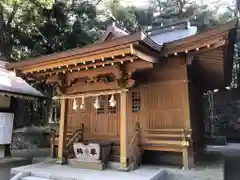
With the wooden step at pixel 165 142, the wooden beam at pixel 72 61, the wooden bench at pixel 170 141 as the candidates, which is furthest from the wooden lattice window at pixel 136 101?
the wooden beam at pixel 72 61

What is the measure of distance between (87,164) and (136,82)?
9.45 feet

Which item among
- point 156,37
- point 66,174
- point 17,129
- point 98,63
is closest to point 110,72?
point 98,63

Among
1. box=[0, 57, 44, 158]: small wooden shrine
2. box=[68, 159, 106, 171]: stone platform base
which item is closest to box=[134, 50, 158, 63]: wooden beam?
box=[68, 159, 106, 171]: stone platform base

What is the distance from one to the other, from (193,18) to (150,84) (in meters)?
15.2

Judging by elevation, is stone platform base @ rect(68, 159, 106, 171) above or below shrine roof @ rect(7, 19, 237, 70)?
below

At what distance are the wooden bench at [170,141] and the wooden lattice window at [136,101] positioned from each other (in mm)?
825

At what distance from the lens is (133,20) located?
2131 centimetres

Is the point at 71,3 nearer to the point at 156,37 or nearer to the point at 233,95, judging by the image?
the point at 156,37

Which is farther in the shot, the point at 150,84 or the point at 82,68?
the point at 150,84

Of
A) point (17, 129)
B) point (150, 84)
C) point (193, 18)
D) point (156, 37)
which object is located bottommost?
point (17, 129)

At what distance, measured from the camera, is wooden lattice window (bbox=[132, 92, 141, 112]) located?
Result: 759 cm

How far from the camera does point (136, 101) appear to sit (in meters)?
7.68

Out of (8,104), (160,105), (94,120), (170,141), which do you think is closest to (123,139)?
(170,141)

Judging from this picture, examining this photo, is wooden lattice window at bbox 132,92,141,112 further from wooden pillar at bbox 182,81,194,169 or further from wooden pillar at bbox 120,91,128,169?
wooden pillar at bbox 182,81,194,169
